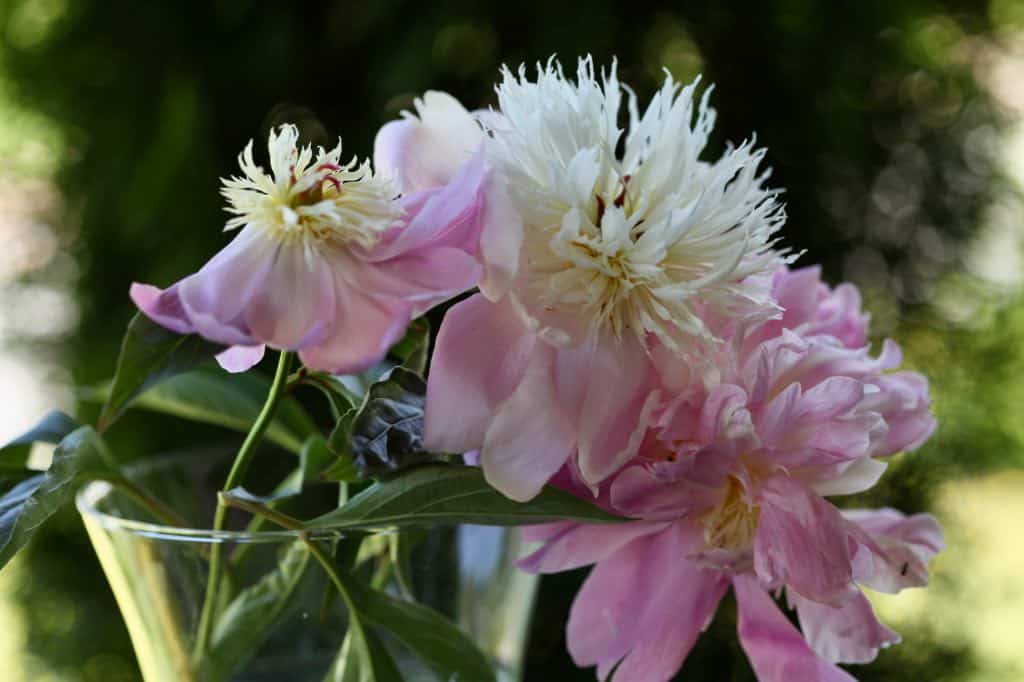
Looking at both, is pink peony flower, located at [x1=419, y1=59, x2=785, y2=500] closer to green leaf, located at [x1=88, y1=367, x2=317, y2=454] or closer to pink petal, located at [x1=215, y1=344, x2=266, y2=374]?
pink petal, located at [x1=215, y1=344, x2=266, y2=374]

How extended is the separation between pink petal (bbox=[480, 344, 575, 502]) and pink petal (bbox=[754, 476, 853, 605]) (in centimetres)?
4

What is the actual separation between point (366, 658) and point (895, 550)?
12cm

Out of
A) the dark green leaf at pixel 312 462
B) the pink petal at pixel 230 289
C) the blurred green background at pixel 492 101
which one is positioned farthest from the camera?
the blurred green background at pixel 492 101

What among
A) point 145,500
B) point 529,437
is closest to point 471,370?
point 529,437

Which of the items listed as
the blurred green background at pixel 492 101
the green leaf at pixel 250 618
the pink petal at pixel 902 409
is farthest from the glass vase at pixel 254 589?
the blurred green background at pixel 492 101

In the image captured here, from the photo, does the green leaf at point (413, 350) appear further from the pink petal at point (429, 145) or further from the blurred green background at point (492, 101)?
the blurred green background at point (492, 101)

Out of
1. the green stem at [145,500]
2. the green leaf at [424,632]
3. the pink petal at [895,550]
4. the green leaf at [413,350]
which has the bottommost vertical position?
the green leaf at [424,632]

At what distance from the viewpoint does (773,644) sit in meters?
0.27

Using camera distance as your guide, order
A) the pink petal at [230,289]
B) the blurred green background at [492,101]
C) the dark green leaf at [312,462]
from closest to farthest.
→ the pink petal at [230,289] < the dark green leaf at [312,462] < the blurred green background at [492,101]

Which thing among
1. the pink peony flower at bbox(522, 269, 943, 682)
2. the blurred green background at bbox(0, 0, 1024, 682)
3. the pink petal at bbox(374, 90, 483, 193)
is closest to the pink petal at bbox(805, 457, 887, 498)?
the pink peony flower at bbox(522, 269, 943, 682)

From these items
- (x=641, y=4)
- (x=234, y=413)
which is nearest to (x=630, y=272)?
(x=234, y=413)

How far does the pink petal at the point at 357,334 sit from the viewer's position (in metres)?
0.20

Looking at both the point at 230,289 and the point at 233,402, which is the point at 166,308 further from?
the point at 233,402

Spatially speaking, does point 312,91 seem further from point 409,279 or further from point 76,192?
point 409,279
